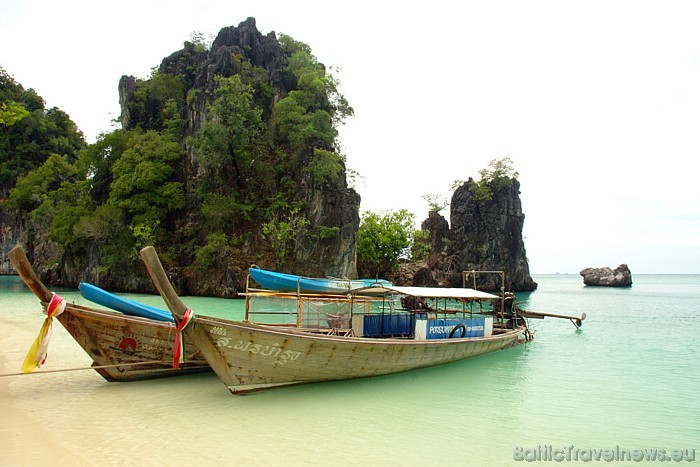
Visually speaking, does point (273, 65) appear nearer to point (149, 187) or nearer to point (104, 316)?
point (149, 187)

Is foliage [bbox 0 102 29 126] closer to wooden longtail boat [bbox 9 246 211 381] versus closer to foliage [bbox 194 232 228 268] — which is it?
wooden longtail boat [bbox 9 246 211 381]

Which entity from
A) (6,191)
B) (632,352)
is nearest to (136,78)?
(6,191)

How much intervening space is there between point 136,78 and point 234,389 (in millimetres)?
40083

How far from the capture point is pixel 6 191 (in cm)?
5062

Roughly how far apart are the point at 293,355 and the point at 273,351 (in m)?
0.38

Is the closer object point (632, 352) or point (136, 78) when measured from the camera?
point (632, 352)

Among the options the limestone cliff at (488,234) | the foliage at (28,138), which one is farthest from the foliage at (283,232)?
the foliage at (28,138)

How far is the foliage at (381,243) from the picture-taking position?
143 ft

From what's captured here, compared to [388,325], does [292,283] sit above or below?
above

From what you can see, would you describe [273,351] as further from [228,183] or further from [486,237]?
[486,237]

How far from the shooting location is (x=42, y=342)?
6.63 metres

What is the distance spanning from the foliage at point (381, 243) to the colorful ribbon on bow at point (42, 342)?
36865mm

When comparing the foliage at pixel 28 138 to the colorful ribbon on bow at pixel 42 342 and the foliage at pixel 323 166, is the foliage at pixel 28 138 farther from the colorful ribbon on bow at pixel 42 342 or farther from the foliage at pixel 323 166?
the colorful ribbon on bow at pixel 42 342

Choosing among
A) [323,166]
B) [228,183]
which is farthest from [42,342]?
→ [228,183]
